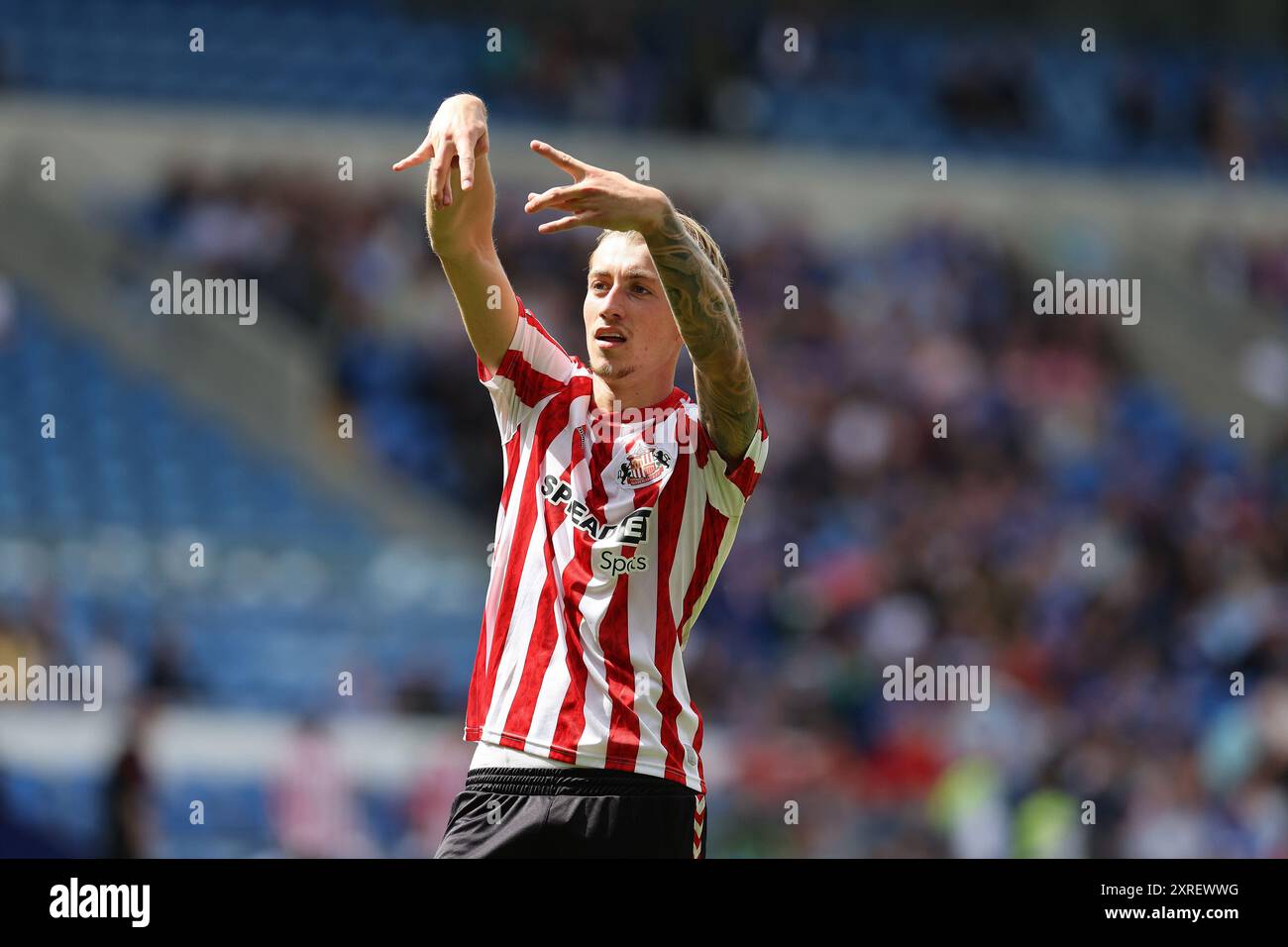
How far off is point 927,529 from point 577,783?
10.0 m

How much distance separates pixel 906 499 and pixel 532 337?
9.89 metres

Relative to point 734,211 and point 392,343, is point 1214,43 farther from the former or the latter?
point 392,343

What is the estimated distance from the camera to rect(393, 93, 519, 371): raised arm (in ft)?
13.3

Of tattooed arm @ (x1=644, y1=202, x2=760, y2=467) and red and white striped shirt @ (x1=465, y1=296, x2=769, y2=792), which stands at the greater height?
tattooed arm @ (x1=644, y1=202, x2=760, y2=467)

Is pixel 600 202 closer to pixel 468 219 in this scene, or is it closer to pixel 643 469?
pixel 468 219

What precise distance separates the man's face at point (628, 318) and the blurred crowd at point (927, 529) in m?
7.17

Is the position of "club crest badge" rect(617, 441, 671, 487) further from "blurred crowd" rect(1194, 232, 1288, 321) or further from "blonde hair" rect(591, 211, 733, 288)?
"blurred crowd" rect(1194, 232, 1288, 321)

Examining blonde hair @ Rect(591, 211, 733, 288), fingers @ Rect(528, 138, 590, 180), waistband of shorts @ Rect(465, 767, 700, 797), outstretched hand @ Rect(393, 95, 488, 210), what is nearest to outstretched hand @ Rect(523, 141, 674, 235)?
fingers @ Rect(528, 138, 590, 180)

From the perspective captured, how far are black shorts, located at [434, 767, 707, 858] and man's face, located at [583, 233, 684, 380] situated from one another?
1.00m

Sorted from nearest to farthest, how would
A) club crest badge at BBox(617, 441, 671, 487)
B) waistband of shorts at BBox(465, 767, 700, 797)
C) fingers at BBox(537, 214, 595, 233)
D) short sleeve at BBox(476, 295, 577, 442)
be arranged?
fingers at BBox(537, 214, 595, 233), waistband of shorts at BBox(465, 767, 700, 797), club crest badge at BBox(617, 441, 671, 487), short sleeve at BBox(476, 295, 577, 442)

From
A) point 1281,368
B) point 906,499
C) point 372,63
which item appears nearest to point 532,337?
point 906,499

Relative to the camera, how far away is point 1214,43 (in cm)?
1919

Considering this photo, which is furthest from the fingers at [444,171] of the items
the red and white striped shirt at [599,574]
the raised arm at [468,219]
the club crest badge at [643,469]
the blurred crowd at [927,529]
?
the blurred crowd at [927,529]

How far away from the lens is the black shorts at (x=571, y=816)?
156 inches
